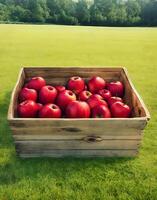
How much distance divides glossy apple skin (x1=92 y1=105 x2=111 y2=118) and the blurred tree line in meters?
54.3

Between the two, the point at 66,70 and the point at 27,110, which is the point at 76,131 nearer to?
the point at 27,110

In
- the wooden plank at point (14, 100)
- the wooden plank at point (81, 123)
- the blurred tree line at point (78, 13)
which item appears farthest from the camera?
the blurred tree line at point (78, 13)

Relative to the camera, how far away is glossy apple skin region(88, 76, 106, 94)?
17.0 ft

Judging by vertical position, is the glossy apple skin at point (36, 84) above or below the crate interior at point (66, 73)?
above

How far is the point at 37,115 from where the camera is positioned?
4.38 metres

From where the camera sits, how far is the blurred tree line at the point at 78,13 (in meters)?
57.2

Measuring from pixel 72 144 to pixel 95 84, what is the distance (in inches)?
57.9

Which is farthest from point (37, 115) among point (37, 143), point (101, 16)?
point (101, 16)

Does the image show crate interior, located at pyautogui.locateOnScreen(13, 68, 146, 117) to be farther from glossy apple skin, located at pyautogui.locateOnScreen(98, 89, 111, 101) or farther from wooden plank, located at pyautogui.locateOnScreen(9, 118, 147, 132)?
wooden plank, located at pyautogui.locateOnScreen(9, 118, 147, 132)

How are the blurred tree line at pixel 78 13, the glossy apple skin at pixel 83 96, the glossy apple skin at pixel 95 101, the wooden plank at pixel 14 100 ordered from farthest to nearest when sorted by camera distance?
1. the blurred tree line at pixel 78 13
2. the glossy apple skin at pixel 83 96
3. the glossy apple skin at pixel 95 101
4. the wooden plank at pixel 14 100

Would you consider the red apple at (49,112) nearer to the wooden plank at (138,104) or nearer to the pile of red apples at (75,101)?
the pile of red apples at (75,101)

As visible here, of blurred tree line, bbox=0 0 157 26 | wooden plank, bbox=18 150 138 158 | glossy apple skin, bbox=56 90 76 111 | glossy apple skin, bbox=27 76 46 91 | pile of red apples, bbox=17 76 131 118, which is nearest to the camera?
wooden plank, bbox=18 150 138 158

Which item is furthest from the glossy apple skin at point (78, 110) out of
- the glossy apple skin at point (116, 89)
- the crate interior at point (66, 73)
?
the crate interior at point (66, 73)

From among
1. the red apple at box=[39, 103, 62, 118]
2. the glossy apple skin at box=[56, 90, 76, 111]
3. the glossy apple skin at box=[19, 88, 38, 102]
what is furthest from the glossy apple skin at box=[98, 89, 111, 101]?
the glossy apple skin at box=[19, 88, 38, 102]
